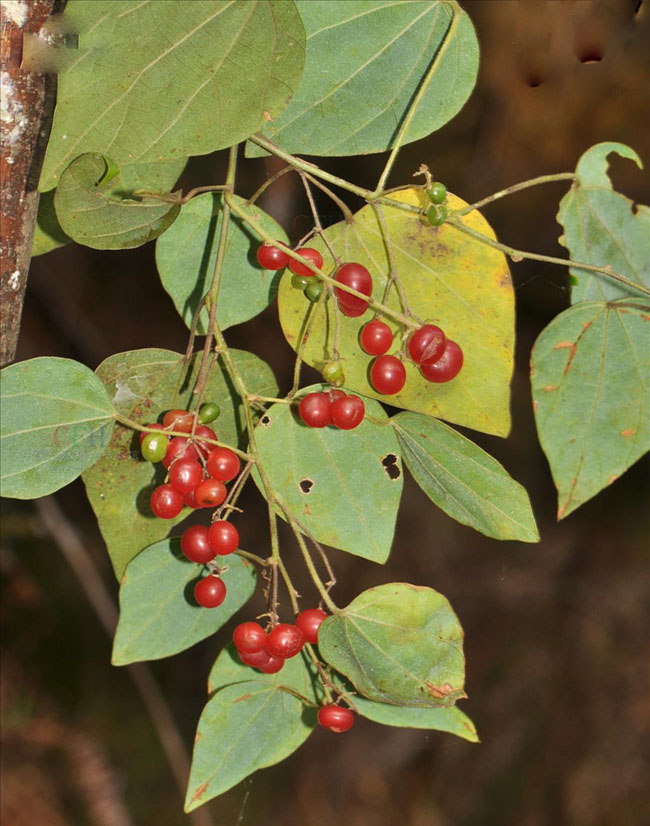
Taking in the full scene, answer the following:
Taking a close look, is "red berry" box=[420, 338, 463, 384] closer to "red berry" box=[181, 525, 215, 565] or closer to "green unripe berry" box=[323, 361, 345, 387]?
"green unripe berry" box=[323, 361, 345, 387]

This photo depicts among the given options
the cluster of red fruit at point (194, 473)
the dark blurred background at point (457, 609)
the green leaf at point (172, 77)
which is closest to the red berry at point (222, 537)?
the cluster of red fruit at point (194, 473)

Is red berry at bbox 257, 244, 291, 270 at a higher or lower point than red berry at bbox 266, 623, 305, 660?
higher

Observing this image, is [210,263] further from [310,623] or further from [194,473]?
[310,623]

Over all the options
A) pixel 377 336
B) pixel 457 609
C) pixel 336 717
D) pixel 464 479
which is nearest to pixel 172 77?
pixel 377 336

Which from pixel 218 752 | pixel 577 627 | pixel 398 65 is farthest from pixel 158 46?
pixel 577 627

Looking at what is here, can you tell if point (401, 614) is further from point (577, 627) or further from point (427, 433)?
point (577, 627)

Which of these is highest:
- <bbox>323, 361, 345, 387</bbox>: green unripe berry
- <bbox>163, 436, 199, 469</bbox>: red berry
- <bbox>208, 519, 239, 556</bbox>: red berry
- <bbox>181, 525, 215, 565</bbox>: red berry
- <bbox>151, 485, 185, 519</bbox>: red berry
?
<bbox>323, 361, 345, 387</bbox>: green unripe berry

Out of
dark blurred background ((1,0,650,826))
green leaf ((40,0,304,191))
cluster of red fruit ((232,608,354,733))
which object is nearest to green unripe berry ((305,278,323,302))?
green leaf ((40,0,304,191))
